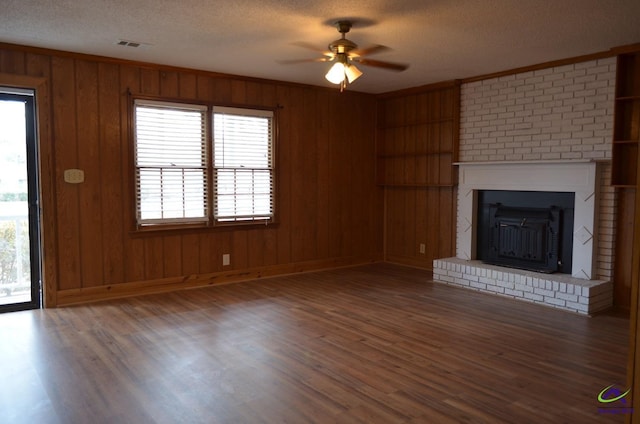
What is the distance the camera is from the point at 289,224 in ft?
20.9

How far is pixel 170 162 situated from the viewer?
17.5ft

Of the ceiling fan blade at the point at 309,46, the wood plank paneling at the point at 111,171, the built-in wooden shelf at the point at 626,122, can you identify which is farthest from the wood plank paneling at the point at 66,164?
the built-in wooden shelf at the point at 626,122

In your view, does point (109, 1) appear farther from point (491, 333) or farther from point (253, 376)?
point (491, 333)

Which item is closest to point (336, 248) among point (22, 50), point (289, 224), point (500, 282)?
point (289, 224)

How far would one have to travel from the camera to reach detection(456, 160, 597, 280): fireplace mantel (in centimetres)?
478

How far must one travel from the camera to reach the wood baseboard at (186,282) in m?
4.88

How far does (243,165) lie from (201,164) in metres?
0.54

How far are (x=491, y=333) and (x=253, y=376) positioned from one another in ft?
6.63

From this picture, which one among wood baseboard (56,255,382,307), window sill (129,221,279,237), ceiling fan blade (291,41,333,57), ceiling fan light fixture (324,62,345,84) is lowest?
wood baseboard (56,255,382,307)

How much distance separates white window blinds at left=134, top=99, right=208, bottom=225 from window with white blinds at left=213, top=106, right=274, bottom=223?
0.60 ft

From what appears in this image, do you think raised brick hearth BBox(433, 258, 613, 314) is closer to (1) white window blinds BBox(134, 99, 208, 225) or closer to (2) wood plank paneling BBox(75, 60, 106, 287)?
(1) white window blinds BBox(134, 99, 208, 225)

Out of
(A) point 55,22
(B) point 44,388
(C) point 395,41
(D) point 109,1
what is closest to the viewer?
(B) point 44,388

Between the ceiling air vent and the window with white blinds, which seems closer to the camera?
the ceiling air vent

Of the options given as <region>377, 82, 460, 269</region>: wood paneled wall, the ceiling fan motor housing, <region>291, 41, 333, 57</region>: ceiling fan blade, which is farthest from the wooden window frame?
the ceiling fan motor housing
